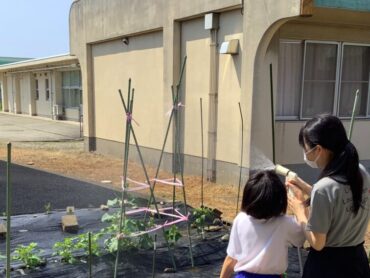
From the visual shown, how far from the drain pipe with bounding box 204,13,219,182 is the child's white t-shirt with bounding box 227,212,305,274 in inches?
230

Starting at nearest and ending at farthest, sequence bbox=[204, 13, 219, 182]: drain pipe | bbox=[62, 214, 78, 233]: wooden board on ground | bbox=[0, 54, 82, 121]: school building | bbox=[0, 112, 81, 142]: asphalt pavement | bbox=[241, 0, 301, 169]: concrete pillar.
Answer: bbox=[62, 214, 78, 233]: wooden board on ground, bbox=[241, 0, 301, 169]: concrete pillar, bbox=[204, 13, 219, 182]: drain pipe, bbox=[0, 112, 81, 142]: asphalt pavement, bbox=[0, 54, 82, 121]: school building

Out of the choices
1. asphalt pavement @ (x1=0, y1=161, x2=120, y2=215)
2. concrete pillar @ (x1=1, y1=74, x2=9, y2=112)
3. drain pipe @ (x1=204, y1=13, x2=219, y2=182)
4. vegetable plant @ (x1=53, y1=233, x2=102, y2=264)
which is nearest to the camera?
vegetable plant @ (x1=53, y1=233, x2=102, y2=264)

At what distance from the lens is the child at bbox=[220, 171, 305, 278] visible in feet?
6.32

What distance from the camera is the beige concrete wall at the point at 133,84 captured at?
9.45 meters

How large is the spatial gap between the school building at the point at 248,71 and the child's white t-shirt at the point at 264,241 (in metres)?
4.53

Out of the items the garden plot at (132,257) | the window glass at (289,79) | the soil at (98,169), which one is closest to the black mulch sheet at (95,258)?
the garden plot at (132,257)

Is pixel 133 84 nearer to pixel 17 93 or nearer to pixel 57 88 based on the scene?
pixel 57 88

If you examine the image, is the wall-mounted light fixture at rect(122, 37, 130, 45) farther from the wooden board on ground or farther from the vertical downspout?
the wooden board on ground

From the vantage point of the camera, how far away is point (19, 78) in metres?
26.8

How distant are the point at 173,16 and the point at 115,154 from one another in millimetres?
4128

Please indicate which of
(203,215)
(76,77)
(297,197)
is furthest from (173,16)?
(76,77)

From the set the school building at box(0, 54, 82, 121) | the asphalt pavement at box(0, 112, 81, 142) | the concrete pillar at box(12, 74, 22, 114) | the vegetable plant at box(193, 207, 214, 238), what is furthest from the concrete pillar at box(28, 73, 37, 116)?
the vegetable plant at box(193, 207, 214, 238)

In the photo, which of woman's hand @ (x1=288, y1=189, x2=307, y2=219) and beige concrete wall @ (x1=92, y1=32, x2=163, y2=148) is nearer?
woman's hand @ (x1=288, y1=189, x2=307, y2=219)

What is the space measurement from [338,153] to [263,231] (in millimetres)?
480
